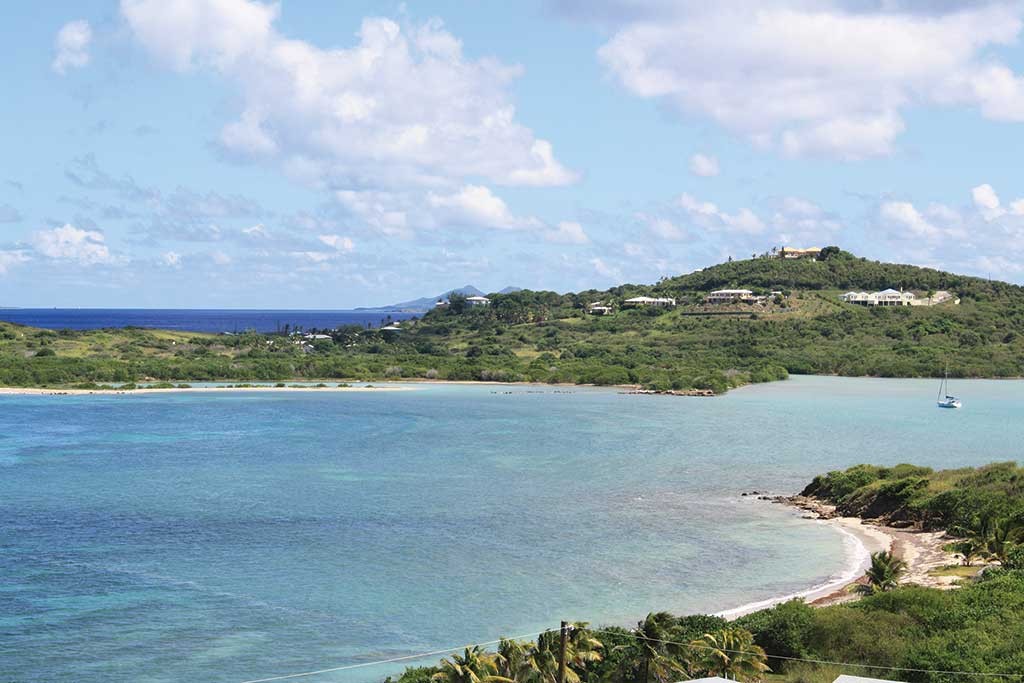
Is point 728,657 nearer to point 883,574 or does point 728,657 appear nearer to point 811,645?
point 811,645

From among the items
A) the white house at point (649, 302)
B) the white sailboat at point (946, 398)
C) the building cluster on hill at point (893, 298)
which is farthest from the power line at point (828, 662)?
the white house at point (649, 302)

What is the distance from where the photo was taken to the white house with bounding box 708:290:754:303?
163 meters

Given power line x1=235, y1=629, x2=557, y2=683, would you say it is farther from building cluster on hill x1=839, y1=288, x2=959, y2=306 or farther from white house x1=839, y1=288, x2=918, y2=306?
white house x1=839, y1=288, x2=918, y2=306

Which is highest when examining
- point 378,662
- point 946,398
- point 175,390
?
point 946,398

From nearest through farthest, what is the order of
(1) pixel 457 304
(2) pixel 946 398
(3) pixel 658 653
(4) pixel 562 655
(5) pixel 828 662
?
(4) pixel 562 655 < (3) pixel 658 653 < (5) pixel 828 662 < (2) pixel 946 398 < (1) pixel 457 304

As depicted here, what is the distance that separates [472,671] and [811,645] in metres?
8.89

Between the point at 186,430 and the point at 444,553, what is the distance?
43.8 m

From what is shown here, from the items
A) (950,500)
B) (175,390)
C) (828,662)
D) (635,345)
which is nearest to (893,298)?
(635,345)

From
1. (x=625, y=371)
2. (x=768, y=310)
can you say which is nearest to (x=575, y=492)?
(x=625, y=371)

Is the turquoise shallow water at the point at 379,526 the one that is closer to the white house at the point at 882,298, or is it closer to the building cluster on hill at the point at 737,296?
the white house at the point at 882,298

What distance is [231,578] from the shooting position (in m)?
34.9

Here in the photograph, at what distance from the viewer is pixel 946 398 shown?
334 ft

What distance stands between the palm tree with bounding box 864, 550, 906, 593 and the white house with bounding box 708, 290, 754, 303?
133 m

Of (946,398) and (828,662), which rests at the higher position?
(946,398)
